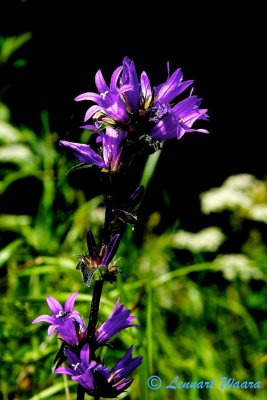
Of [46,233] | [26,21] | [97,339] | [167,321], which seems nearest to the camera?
[97,339]

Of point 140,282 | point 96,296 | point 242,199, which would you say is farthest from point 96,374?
point 242,199

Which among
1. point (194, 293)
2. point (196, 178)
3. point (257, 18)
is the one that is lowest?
point (194, 293)

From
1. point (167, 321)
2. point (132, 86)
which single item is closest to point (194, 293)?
point (167, 321)

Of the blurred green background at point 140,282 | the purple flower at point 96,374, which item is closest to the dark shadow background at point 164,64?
the blurred green background at point 140,282

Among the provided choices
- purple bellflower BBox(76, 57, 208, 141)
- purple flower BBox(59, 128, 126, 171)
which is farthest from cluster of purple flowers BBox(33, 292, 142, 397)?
purple bellflower BBox(76, 57, 208, 141)

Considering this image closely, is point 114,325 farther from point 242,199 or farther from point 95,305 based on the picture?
point 242,199

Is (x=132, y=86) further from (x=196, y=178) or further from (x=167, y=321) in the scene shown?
(x=196, y=178)
